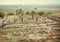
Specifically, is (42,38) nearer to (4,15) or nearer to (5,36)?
(5,36)

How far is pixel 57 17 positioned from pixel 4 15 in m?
0.97

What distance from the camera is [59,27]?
2.15 m

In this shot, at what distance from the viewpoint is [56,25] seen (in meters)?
2.15

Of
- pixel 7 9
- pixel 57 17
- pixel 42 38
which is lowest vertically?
pixel 42 38

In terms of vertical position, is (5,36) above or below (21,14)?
below

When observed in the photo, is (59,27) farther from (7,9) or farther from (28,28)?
(7,9)

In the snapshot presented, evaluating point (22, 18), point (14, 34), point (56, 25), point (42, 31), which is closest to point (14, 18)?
point (22, 18)

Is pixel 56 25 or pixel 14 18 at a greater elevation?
pixel 14 18

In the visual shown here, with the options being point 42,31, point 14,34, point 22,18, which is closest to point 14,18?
point 22,18

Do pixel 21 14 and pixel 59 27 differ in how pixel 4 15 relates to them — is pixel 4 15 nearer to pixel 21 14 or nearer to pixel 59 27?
pixel 21 14

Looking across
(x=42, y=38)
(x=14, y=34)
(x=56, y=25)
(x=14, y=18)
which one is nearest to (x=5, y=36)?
(x=14, y=34)

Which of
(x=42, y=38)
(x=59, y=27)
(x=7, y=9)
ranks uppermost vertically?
(x=7, y=9)

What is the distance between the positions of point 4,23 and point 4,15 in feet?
0.48

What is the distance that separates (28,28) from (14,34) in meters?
0.27
